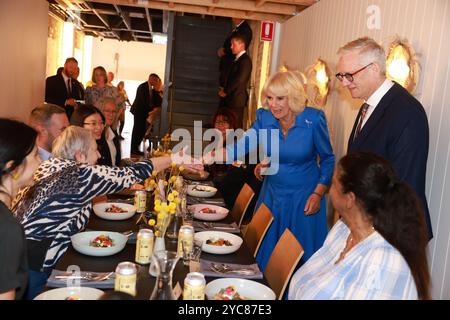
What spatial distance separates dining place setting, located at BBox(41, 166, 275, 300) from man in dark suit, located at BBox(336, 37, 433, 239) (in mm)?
918

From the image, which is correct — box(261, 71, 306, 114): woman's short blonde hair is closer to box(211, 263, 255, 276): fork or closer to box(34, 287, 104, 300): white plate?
box(211, 263, 255, 276): fork

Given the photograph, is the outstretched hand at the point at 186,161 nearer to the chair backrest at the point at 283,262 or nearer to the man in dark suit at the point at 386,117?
the chair backrest at the point at 283,262

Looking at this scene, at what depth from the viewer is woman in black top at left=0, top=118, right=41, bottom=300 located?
1.59 m

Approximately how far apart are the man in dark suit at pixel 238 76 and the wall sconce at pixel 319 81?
2.34m

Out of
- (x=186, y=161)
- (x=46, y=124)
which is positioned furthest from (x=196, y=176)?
(x=46, y=124)

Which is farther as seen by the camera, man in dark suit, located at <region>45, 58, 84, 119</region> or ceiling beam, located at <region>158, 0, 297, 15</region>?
man in dark suit, located at <region>45, 58, 84, 119</region>

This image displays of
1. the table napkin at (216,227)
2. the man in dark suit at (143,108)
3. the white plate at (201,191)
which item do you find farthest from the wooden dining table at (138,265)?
the man in dark suit at (143,108)

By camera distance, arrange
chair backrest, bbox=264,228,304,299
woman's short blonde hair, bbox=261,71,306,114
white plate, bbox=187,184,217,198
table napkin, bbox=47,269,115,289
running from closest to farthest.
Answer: table napkin, bbox=47,269,115,289, chair backrest, bbox=264,228,304,299, woman's short blonde hair, bbox=261,71,306,114, white plate, bbox=187,184,217,198

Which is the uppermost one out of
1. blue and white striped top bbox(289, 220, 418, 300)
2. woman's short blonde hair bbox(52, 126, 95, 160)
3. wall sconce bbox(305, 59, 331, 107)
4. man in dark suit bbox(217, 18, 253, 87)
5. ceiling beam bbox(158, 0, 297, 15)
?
ceiling beam bbox(158, 0, 297, 15)

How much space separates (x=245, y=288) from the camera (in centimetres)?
198

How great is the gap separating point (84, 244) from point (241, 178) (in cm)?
262

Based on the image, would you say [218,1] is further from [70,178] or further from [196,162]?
[70,178]

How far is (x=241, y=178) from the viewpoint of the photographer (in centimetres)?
475

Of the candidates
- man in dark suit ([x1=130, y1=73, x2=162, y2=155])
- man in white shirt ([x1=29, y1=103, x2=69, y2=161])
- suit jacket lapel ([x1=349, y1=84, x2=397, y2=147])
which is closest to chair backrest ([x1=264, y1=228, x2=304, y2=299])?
suit jacket lapel ([x1=349, y1=84, x2=397, y2=147])
